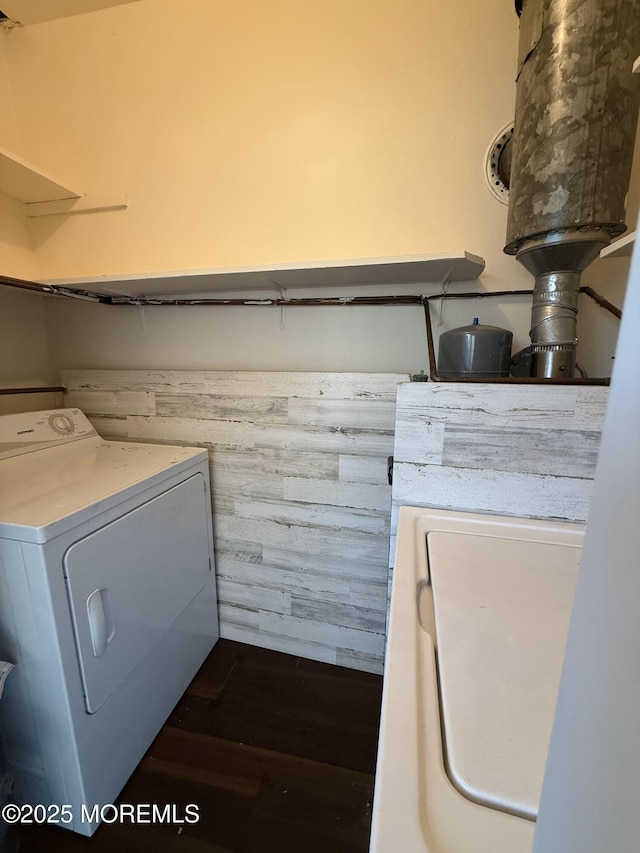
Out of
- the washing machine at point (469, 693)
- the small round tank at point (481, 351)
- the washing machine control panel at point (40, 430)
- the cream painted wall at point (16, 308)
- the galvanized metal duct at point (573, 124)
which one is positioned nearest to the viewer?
the washing machine at point (469, 693)

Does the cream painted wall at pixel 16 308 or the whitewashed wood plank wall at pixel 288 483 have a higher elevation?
the cream painted wall at pixel 16 308

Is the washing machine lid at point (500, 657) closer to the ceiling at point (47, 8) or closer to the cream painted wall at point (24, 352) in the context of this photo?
the cream painted wall at point (24, 352)

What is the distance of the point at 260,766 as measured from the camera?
1319 millimetres

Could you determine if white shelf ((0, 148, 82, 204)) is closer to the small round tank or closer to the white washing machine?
the white washing machine

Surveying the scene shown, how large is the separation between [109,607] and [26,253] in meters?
1.82

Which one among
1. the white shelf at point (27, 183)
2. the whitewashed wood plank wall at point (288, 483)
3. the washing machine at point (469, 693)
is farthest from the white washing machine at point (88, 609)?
the white shelf at point (27, 183)

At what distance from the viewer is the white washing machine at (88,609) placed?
98cm

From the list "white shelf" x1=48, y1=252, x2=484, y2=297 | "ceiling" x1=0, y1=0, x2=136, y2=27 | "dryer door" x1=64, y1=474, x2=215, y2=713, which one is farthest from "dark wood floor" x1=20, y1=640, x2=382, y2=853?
"ceiling" x1=0, y1=0, x2=136, y2=27

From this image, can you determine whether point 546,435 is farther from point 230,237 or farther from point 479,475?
point 230,237

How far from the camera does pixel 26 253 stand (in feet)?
6.01

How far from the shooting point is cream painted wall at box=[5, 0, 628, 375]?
1.37m

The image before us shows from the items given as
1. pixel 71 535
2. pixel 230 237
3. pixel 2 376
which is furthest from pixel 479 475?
pixel 2 376

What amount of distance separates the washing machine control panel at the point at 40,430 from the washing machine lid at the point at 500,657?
1.71 metres

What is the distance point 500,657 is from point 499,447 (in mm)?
634
